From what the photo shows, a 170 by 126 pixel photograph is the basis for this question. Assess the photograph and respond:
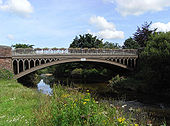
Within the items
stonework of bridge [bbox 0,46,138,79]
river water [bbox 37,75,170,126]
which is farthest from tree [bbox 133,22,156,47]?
river water [bbox 37,75,170,126]

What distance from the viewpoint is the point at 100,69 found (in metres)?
41.3

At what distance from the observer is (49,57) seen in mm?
22406

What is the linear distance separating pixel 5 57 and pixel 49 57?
5632mm

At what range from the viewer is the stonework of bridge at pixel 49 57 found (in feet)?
64.8

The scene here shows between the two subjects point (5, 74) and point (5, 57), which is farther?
point (5, 57)

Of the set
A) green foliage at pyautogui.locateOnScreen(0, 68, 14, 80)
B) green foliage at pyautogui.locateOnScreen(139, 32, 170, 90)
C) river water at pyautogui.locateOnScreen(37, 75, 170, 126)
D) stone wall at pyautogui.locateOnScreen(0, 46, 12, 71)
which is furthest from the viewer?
Result: stone wall at pyautogui.locateOnScreen(0, 46, 12, 71)

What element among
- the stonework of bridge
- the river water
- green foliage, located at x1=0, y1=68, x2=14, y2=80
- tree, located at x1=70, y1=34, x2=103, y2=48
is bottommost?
the river water

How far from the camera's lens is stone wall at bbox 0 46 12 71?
1920 cm

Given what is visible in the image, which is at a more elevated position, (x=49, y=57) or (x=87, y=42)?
(x=87, y=42)

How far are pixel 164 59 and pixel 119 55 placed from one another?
10.4 metres

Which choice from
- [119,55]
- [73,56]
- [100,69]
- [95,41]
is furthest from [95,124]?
[95,41]

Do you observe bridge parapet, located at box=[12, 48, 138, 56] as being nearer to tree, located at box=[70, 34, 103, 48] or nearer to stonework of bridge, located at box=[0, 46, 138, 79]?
stonework of bridge, located at box=[0, 46, 138, 79]

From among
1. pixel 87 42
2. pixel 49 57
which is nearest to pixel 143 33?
pixel 87 42

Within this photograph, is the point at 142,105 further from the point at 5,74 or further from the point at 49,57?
the point at 5,74
